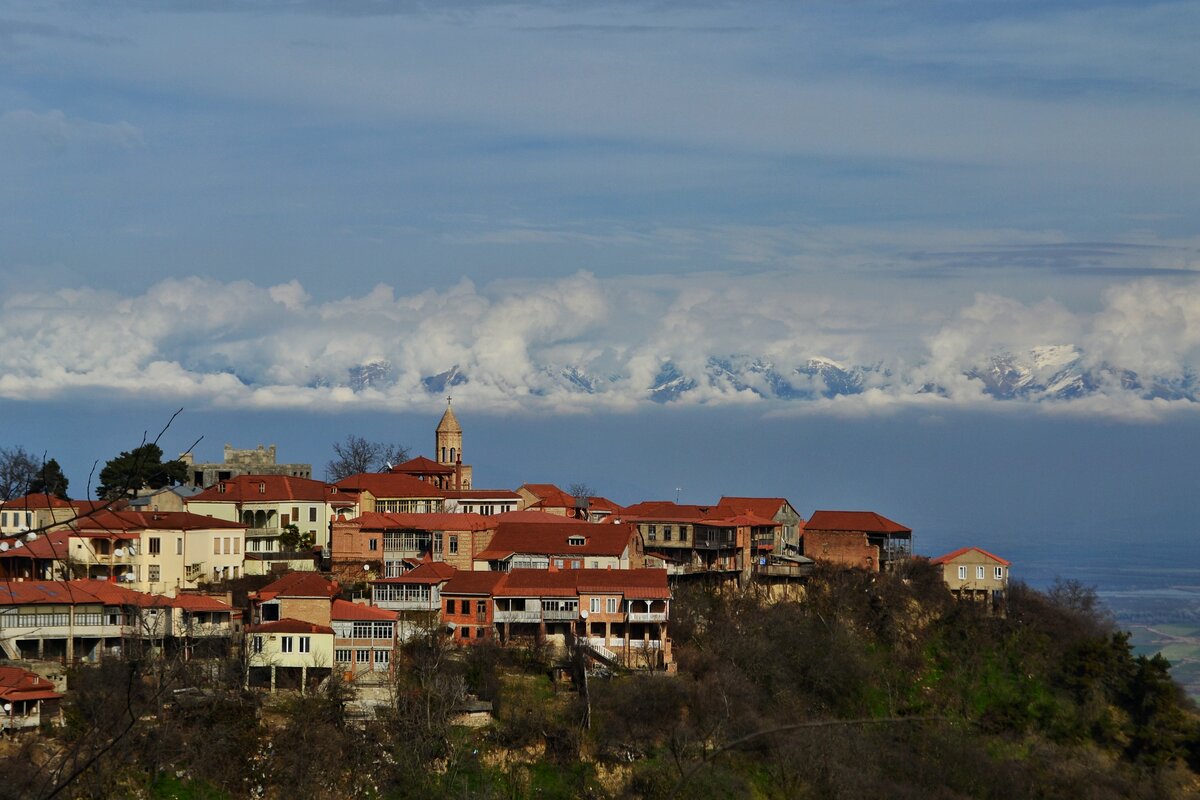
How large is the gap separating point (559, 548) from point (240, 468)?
33.9 m

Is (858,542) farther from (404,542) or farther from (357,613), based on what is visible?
(357,613)

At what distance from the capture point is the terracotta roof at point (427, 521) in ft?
222

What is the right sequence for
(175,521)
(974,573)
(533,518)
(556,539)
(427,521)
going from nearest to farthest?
(175,521) → (556,539) → (427,521) → (533,518) → (974,573)

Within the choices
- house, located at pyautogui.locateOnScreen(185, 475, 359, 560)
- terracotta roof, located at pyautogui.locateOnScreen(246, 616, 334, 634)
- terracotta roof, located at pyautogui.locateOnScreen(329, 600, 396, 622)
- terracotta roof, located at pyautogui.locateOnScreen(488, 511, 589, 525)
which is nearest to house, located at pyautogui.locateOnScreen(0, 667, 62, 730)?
terracotta roof, located at pyautogui.locateOnScreen(246, 616, 334, 634)

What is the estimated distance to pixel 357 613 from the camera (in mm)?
55906

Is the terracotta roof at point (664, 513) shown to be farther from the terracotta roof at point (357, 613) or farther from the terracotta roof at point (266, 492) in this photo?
the terracotta roof at point (357, 613)

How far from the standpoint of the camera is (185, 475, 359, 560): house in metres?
72.8

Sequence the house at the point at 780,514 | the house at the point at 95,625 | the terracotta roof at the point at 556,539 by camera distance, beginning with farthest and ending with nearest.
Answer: the house at the point at 780,514
the terracotta roof at the point at 556,539
the house at the point at 95,625

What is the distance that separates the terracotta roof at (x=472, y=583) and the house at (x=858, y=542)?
19.1m

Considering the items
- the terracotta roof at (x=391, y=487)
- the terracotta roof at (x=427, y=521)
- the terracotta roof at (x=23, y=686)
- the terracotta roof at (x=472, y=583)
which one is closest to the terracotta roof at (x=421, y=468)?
the terracotta roof at (x=391, y=487)

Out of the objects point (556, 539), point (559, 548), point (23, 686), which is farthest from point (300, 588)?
point (556, 539)

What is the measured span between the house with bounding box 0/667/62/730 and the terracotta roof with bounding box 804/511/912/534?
38.1m

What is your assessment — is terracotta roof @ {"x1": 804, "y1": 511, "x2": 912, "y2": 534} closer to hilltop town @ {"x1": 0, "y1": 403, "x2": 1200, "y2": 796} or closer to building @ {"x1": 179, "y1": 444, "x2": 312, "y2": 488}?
hilltop town @ {"x1": 0, "y1": 403, "x2": 1200, "y2": 796}

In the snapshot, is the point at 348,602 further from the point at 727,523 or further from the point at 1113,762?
the point at 1113,762
